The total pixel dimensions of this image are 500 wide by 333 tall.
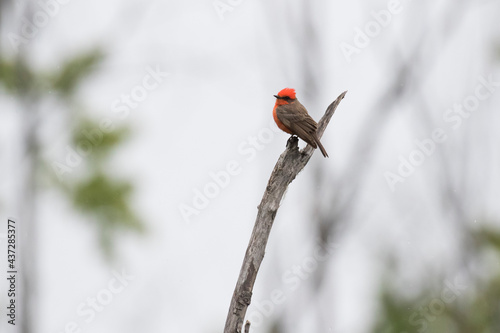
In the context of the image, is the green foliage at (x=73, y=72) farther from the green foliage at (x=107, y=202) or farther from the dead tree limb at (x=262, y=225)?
the dead tree limb at (x=262, y=225)

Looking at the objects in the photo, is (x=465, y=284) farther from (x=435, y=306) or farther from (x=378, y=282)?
(x=378, y=282)

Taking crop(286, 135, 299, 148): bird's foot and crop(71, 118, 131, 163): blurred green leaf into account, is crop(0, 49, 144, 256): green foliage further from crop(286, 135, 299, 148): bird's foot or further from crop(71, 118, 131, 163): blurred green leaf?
crop(286, 135, 299, 148): bird's foot

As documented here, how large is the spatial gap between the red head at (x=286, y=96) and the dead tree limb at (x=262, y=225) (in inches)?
68.7

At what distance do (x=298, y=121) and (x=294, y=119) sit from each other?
0.08 metres

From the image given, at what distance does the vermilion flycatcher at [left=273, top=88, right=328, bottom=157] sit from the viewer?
20.7 feet

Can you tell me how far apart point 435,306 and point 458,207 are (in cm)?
384

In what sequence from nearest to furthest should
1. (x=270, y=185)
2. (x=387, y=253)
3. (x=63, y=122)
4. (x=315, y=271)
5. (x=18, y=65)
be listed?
(x=315, y=271)
(x=270, y=185)
(x=18, y=65)
(x=387, y=253)
(x=63, y=122)

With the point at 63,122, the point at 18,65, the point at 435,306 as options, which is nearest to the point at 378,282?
the point at 435,306

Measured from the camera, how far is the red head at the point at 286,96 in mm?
7520

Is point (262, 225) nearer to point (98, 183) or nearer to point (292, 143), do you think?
point (292, 143)

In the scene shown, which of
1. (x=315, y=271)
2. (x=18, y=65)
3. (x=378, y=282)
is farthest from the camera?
(x=378, y=282)

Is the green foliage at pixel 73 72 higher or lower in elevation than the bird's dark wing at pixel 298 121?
higher

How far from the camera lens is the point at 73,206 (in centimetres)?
921

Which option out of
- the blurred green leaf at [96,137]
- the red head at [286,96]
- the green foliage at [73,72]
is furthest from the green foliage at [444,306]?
the green foliage at [73,72]
